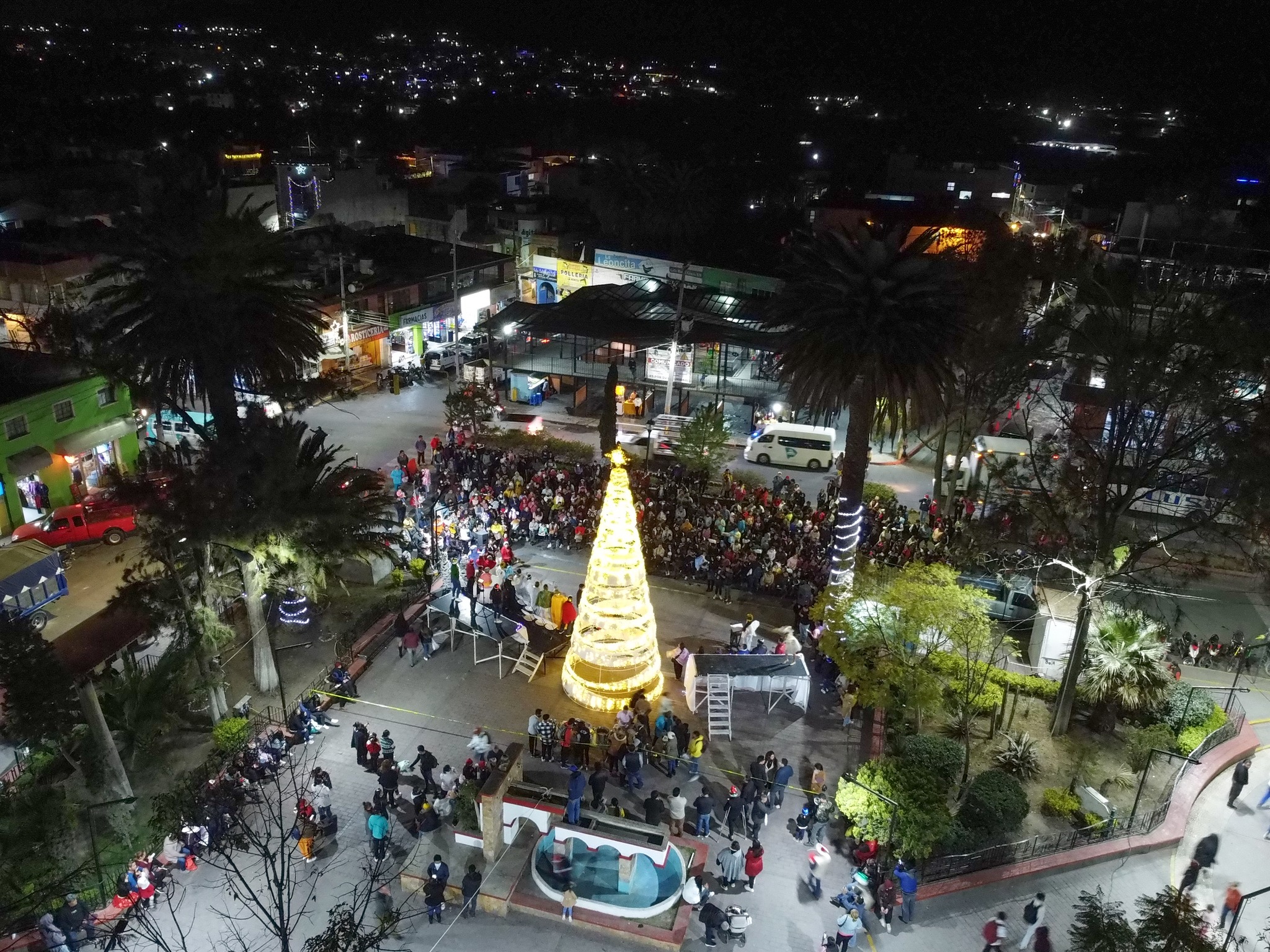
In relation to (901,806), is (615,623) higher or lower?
higher

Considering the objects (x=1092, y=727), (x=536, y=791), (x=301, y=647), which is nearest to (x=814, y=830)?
(x=536, y=791)

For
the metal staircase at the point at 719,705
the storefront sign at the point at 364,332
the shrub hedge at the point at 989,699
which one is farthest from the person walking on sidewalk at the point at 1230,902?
the storefront sign at the point at 364,332

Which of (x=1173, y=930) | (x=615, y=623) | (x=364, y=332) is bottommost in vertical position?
(x=615, y=623)

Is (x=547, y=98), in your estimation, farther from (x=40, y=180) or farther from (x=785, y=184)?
(x=40, y=180)

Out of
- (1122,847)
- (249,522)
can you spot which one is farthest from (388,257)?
(1122,847)

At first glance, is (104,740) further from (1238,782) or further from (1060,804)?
(1238,782)

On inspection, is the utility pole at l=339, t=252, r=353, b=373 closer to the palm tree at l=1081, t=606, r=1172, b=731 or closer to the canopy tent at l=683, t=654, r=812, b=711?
the canopy tent at l=683, t=654, r=812, b=711

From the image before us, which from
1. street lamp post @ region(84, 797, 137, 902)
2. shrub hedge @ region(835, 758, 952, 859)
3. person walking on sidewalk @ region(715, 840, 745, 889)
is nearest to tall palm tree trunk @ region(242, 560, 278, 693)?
street lamp post @ region(84, 797, 137, 902)
